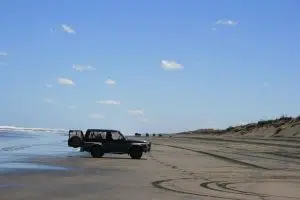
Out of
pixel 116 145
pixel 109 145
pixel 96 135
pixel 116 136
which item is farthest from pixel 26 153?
pixel 116 145

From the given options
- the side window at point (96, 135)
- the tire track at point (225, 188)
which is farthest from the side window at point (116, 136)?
the tire track at point (225, 188)

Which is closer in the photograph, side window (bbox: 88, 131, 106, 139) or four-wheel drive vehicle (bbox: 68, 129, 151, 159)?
four-wheel drive vehicle (bbox: 68, 129, 151, 159)

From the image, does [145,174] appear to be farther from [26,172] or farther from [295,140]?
[295,140]

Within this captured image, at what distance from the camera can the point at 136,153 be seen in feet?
116

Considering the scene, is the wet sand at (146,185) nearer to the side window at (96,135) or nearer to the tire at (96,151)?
the tire at (96,151)

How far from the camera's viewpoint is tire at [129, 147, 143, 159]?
115 ft

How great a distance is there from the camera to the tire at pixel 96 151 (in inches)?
1393

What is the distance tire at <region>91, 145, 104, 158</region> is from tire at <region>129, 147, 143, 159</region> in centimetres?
192

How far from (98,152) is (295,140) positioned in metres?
32.8

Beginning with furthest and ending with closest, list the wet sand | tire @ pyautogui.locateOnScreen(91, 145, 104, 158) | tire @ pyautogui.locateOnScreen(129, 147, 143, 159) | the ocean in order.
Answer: tire @ pyautogui.locateOnScreen(91, 145, 104, 158)
tire @ pyautogui.locateOnScreen(129, 147, 143, 159)
the ocean
the wet sand

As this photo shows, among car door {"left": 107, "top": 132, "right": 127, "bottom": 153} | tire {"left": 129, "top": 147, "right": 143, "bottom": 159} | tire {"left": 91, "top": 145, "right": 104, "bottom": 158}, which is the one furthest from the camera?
car door {"left": 107, "top": 132, "right": 127, "bottom": 153}

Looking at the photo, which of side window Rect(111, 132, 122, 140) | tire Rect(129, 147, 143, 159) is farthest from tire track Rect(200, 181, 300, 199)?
side window Rect(111, 132, 122, 140)

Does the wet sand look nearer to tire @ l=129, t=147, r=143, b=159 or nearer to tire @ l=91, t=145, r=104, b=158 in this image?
tire @ l=129, t=147, r=143, b=159

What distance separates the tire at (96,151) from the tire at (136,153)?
192 cm
